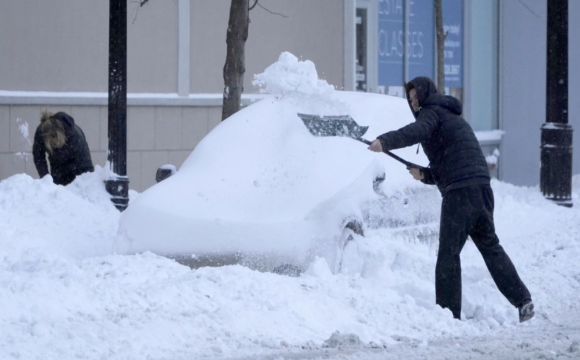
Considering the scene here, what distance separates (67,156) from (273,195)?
3.56m

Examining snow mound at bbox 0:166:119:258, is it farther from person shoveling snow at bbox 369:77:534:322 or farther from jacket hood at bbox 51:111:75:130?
person shoveling snow at bbox 369:77:534:322

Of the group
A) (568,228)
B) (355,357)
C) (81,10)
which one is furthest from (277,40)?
(355,357)

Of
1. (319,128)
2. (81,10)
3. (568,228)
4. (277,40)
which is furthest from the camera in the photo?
(277,40)

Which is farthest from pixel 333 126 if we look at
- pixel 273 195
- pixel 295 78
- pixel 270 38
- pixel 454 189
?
pixel 270 38

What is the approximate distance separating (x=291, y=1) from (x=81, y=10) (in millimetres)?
3594

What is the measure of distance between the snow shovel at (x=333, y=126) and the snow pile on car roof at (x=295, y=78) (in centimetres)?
21

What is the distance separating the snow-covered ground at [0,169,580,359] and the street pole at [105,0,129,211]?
3.59ft

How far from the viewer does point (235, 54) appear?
1120 cm

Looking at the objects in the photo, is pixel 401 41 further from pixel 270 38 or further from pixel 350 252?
pixel 350 252

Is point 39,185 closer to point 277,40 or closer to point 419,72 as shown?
point 277,40

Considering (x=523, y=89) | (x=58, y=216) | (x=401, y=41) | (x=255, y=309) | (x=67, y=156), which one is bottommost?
(x=255, y=309)

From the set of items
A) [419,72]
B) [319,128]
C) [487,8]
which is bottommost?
[319,128]

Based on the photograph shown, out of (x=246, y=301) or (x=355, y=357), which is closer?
(x=355, y=357)

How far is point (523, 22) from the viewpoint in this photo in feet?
65.2
